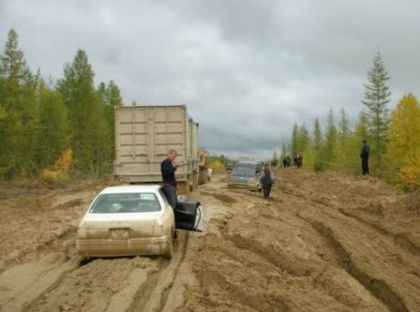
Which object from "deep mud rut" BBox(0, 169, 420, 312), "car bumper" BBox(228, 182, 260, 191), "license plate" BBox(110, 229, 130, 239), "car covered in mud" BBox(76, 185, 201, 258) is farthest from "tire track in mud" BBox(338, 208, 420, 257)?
"car bumper" BBox(228, 182, 260, 191)

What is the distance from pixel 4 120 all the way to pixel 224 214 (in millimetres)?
35854

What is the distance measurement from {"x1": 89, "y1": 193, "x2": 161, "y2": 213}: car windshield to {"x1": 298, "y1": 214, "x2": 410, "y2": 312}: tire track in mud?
4.55 meters

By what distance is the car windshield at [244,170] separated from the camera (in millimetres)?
32844

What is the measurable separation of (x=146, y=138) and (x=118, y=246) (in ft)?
34.7

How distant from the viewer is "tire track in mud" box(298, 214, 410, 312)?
10570 millimetres

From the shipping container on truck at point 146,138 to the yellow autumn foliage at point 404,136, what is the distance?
35.6 metres

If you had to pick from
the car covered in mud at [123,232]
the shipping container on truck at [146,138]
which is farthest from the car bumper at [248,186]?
the car covered in mud at [123,232]

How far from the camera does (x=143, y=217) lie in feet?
37.7

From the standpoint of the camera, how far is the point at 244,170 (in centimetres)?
3312

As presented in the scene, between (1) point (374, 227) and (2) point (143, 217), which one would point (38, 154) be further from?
(2) point (143, 217)

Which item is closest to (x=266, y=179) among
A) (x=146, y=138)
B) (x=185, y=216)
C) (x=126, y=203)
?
(x=146, y=138)

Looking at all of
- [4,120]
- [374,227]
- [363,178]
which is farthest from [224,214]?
[4,120]

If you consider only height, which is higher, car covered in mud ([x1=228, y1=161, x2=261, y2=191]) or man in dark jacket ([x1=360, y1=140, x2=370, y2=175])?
man in dark jacket ([x1=360, y1=140, x2=370, y2=175])

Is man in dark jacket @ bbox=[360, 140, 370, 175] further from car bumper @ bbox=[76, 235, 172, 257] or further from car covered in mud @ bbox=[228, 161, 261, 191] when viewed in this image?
car bumper @ bbox=[76, 235, 172, 257]
